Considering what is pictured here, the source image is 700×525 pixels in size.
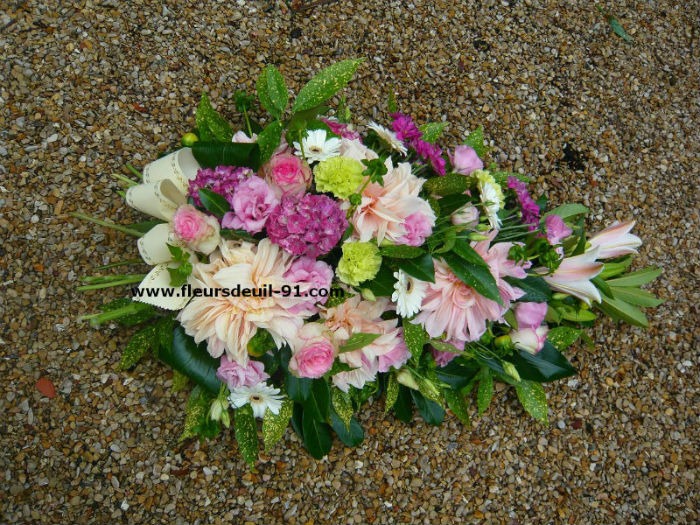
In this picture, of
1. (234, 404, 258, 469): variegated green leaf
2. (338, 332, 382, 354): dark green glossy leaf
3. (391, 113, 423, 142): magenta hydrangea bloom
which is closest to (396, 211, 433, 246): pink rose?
(338, 332, 382, 354): dark green glossy leaf

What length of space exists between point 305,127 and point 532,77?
1181 millimetres

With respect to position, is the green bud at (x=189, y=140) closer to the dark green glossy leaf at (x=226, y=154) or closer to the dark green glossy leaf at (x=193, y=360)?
the dark green glossy leaf at (x=226, y=154)

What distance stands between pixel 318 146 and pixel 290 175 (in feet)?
0.37

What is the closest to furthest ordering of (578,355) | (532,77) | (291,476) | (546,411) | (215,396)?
(215,396), (291,476), (546,411), (578,355), (532,77)

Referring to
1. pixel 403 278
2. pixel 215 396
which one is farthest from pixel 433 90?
pixel 215 396

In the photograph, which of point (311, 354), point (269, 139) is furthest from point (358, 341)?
point (269, 139)

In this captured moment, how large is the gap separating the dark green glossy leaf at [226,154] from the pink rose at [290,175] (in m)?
0.07

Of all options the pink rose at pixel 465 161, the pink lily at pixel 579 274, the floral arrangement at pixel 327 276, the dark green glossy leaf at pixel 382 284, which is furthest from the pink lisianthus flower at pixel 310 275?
the pink lily at pixel 579 274

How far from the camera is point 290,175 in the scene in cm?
118

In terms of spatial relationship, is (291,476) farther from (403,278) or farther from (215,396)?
(403,278)

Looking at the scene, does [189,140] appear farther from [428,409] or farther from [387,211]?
[428,409]

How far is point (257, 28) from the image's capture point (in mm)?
1719

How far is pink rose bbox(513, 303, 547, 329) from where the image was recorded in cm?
142

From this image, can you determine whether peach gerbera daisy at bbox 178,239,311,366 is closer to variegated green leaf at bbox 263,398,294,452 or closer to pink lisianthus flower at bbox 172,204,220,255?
pink lisianthus flower at bbox 172,204,220,255
